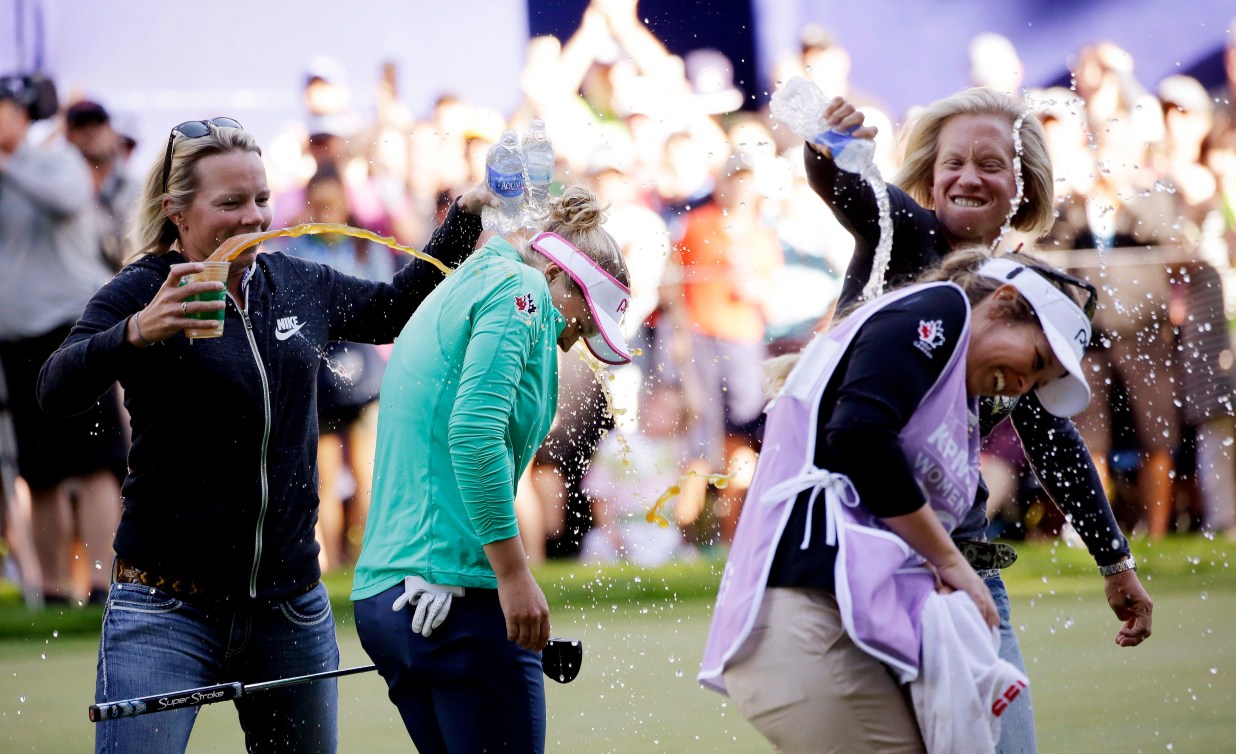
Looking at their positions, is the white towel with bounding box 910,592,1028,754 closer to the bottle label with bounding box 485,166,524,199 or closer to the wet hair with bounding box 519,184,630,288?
the wet hair with bounding box 519,184,630,288

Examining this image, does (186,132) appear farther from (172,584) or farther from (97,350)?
(172,584)

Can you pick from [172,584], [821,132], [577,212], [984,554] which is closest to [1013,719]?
[984,554]

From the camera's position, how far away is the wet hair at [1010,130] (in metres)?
2.97

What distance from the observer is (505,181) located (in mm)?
3084

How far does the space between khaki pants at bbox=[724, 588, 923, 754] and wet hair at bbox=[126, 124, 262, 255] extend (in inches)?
62.9

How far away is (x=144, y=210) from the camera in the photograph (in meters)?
2.99

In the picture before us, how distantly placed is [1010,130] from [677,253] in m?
5.57

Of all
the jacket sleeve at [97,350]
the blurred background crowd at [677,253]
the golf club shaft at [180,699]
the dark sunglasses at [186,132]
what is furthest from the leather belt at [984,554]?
the blurred background crowd at [677,253]

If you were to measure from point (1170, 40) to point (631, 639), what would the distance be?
266 inches

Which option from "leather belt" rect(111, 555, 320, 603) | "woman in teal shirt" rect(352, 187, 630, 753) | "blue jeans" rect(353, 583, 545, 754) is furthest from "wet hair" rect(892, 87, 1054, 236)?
"leather belt" rect(111, 555, 320, 603)

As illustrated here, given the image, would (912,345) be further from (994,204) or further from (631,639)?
(631,639)

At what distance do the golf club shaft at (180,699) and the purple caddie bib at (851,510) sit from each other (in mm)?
855

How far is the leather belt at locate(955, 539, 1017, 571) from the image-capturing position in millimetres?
2645

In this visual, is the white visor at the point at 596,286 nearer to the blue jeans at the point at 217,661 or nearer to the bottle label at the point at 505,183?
the bottle label at the point at 505,183
